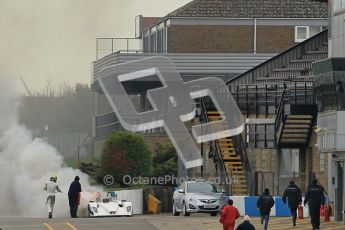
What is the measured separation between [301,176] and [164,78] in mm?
20154

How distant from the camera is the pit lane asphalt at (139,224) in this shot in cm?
4538

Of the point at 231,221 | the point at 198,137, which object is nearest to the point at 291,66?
the point at 198,137

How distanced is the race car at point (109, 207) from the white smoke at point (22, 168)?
5626 mm

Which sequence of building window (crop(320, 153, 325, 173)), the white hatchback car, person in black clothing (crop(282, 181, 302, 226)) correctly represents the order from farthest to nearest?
1. building window (crop(320, 153, 325, 173))
2. the white hatchback car
3. person in black clothing (crop(282, 181, 302, 226))

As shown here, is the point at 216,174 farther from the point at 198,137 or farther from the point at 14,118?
the point at 14,118

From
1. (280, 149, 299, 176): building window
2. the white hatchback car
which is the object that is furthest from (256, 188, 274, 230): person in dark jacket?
(280, 149, 299, 176): building window

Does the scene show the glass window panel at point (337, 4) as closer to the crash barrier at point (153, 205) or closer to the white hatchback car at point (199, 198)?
the white hatchback car at point (199, 198)

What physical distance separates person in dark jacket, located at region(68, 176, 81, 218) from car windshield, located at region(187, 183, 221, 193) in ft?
14.0

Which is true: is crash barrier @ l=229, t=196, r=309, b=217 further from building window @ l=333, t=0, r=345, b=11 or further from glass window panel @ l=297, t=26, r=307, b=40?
glass window panel @ l=297, t=26, r=307, b=40

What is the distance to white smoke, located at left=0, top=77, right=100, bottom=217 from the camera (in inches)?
2408

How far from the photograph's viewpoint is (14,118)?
217 ft

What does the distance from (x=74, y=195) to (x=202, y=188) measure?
5.03 m

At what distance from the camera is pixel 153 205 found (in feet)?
193

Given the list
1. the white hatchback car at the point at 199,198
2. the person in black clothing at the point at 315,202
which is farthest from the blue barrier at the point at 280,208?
the person in black clothing at the point at 315,202
